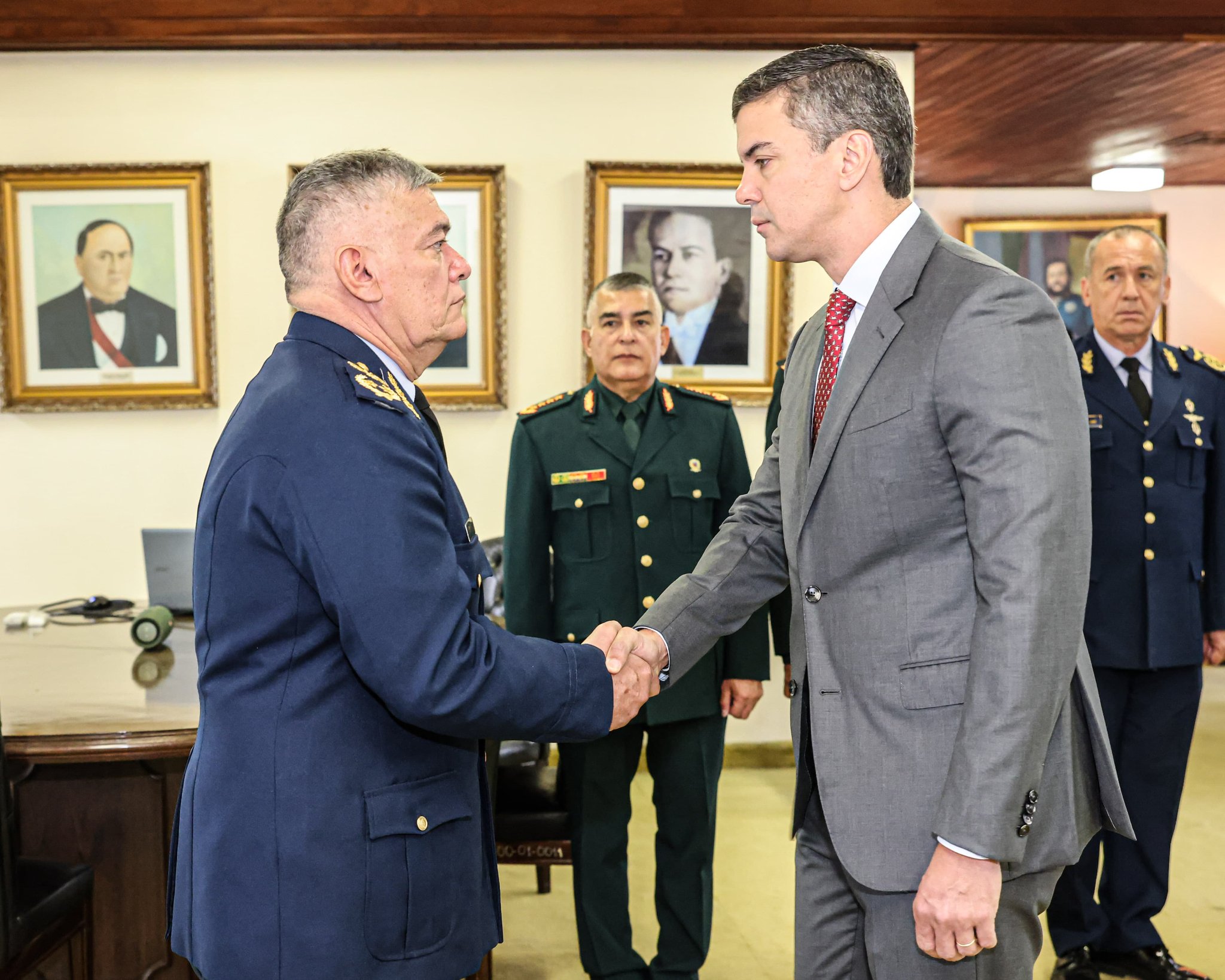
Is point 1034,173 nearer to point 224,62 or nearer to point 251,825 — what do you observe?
point 224,62

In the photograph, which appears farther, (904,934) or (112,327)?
(112,327)

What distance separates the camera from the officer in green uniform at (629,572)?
2.72m

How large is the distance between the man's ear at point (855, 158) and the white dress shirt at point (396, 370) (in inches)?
26.2

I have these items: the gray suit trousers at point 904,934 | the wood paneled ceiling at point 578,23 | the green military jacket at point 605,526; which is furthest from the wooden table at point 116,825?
the wood paneled ceiling at point 578,23

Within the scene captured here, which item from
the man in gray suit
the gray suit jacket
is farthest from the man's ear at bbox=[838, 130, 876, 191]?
the gray suit jacket

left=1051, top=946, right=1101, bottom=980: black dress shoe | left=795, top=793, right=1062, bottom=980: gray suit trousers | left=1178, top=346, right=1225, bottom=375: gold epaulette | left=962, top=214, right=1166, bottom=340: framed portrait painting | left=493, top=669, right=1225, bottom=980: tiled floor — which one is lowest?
left=493, top=669, right=1225, bottom=980: tiled floor

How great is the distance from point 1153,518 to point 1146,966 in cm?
114

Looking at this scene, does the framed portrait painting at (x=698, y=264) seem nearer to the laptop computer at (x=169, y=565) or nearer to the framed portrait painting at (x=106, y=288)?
the framed portrait painting at (x=106, y=288)

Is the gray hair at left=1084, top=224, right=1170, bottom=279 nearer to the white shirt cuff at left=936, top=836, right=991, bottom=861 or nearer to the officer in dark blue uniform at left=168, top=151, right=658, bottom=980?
the white shirt cuff at left=936, top=836, right=991, bottom=861

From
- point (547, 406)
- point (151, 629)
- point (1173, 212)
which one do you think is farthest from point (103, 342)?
point (1173, 212)

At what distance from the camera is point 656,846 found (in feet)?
8.96

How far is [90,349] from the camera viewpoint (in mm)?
4066

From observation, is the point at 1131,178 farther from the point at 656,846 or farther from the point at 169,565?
the point at 169,565

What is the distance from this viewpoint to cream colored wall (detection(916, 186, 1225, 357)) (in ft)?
24.2
